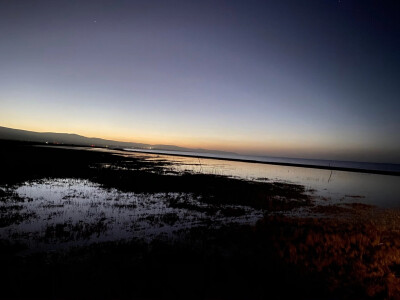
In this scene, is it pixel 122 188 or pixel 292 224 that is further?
pixel 122 188

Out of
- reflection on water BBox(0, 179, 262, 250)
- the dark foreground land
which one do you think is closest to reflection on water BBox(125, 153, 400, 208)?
the dark foreground land

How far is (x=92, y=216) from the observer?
14.8 meters

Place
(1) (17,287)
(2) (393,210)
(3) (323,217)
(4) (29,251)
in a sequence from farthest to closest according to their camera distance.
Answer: (2) (393,210) → (3) (323,217) → (4) (29,251) → (1) (17,287)

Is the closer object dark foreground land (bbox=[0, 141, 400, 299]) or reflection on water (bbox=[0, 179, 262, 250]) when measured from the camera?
dark foreground land (bbox=[0, 141, 400, 299])

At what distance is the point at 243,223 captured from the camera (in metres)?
15.1

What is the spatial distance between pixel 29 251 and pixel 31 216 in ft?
18.8

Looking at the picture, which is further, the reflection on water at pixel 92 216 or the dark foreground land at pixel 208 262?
the reflection on water at pixel 92 216

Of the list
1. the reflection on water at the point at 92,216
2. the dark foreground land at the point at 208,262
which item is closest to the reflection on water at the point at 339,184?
the dark foreground land at the point at 208,262

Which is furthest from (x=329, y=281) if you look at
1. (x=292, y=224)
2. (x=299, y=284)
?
(x=292, y=224)

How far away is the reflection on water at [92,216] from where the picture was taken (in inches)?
440

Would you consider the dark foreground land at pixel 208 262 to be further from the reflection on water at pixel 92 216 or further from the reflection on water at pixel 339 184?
the reflection on water at pixel 339 184

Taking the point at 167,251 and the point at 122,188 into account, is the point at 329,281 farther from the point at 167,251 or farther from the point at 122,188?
the point at 122,188

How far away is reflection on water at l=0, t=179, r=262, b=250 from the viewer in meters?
11.2

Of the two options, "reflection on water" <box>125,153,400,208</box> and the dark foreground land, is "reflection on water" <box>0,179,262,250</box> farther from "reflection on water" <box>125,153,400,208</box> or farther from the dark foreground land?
"reflection on water" <box>125,153,400,208</box>
